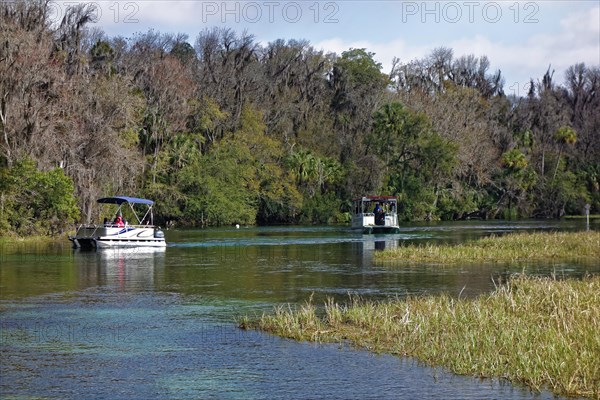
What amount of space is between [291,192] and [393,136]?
15100mm

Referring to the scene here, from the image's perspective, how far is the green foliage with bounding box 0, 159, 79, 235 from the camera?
2345 inches

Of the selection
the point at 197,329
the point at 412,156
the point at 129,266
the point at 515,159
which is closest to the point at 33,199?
the point at 129,266

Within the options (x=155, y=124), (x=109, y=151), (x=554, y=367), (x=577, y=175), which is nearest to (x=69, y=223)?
(x=109, y=151)

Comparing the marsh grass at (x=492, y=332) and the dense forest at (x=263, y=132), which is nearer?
the marsh grass at (x=492, y=332)

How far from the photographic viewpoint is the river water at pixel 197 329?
16.4 m

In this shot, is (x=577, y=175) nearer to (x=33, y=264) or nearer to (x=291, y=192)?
(x=291, y=192)

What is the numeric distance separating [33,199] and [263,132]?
44.2 metres

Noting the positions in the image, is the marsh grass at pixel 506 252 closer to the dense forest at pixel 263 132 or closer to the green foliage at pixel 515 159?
the dense forest at pixel 263 132

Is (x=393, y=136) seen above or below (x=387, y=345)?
above

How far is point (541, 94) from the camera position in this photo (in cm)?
12619

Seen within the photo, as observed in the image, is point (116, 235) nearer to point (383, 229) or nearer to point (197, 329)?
point (383, 229)

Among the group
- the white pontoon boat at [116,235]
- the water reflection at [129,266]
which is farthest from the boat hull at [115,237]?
the water reflection at [129,266]

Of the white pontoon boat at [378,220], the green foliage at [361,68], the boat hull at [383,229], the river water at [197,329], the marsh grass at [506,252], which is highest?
the green foliage at [361,68]

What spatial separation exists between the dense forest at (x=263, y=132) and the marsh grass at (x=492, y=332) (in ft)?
135
